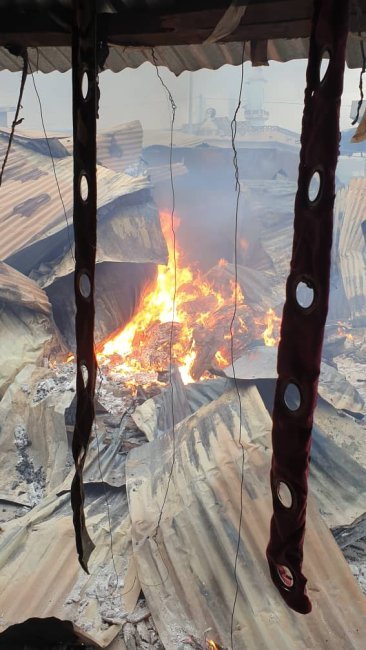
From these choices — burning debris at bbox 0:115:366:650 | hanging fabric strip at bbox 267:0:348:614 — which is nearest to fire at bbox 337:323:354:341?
burning debris at bbox 0:115:366:650

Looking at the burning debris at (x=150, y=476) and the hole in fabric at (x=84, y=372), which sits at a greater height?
the hole in fabric at (x=84, y=372)

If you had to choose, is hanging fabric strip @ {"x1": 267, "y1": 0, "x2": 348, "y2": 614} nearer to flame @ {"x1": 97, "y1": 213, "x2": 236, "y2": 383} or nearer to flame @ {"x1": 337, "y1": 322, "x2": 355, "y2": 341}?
flame @ {"x1": 97, "y1": 213, "x2": 236, "y2": 383}

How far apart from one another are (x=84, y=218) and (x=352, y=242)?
13.8 m

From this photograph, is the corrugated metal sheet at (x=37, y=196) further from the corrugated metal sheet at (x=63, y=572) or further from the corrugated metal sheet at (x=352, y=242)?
the corrugated metal sheet at (x=352, y=242)

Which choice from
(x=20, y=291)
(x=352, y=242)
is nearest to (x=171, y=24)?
(x=20, y=291)

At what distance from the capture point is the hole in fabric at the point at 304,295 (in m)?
1.67

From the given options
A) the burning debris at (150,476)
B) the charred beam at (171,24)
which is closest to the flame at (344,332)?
the burning debris at (150,476)

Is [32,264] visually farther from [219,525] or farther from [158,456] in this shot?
[219,525]

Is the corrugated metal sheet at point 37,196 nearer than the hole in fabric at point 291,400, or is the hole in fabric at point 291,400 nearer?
the hole in fabric at point 291,400

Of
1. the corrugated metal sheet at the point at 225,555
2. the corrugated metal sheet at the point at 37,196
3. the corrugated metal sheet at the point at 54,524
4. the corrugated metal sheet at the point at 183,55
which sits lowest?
the corrugated metal sheet at the point at 54,524

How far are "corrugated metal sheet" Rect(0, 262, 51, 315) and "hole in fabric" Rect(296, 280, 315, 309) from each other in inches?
170

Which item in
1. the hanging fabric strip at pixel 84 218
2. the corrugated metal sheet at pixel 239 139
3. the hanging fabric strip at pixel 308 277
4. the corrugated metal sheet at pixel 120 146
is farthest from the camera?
the corrugated metal sheet at pixel 239 139

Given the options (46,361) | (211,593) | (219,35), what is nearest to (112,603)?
(211,593)

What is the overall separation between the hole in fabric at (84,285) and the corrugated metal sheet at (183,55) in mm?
1283
